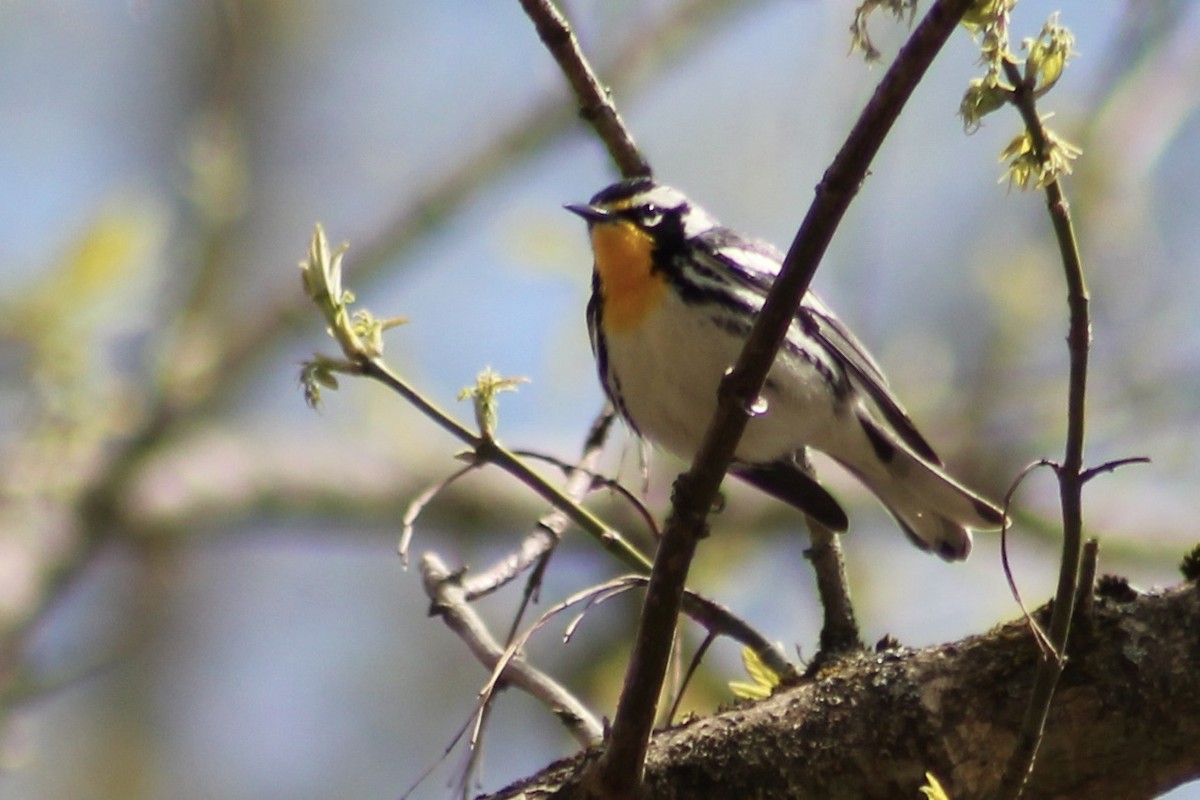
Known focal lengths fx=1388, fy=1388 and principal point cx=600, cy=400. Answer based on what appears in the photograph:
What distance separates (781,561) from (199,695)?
3715 millimetres

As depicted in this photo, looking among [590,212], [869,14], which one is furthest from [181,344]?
[869,14]

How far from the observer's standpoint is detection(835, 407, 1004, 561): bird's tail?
3.19 meters

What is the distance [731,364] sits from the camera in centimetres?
289

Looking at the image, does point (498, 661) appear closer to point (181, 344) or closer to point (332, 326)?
point (332, 326)

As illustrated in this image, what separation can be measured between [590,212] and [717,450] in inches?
59.8

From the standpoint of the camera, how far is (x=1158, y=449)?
14.7 ft

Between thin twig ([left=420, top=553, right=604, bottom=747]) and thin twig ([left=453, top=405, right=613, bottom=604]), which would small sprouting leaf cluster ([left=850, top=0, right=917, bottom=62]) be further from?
thin twig ([left=420, top=553, right=604, bottom=747])

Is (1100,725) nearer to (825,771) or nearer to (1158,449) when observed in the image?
(825,771)

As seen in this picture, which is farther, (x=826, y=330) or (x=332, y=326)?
(x=826, y=330)

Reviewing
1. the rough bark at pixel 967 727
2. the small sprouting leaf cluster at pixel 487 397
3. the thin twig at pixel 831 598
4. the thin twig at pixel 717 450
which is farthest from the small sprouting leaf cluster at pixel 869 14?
the thin twig at pixel 831 598

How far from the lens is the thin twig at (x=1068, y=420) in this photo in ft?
4.69

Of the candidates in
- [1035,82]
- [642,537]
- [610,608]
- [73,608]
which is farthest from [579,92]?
[73,608]

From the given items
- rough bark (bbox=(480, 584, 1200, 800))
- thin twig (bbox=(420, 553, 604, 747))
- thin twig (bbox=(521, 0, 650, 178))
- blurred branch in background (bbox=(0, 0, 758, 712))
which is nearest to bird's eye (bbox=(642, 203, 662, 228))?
thin twig (bbox=(521, 0, 650, 178))

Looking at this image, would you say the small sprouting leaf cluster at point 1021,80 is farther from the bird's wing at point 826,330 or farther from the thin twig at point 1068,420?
the bird's wing at point 826,330
